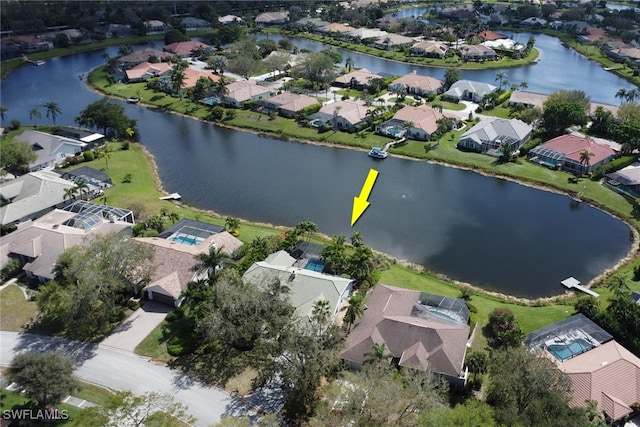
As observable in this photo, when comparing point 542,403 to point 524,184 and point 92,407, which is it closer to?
point 92,407

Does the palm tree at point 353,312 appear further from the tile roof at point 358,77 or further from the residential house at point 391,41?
the residential house at point 391,41

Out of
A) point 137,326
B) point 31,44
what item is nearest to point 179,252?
point 137,326

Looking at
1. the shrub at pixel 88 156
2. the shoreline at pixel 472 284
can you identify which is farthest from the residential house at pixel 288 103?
the shrub at pixel 88 156

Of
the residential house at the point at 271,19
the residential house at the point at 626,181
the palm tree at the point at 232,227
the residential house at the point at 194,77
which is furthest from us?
the residential house at the point at 271,19

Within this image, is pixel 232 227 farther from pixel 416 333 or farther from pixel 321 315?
pixel 416 333

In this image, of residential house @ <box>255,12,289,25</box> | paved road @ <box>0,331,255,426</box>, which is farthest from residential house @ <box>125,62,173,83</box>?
paved road @ <box>0,331,255,426</box>

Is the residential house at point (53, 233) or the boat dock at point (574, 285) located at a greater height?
the residential house at point (53, 233)

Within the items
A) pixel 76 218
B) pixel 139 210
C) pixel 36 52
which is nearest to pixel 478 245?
pixel 139 210
